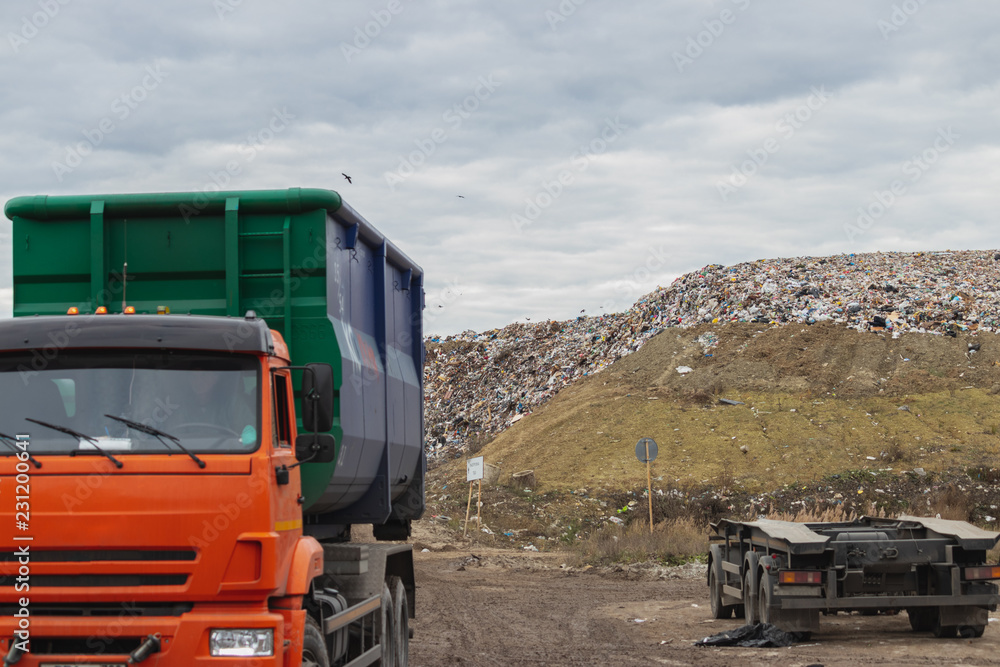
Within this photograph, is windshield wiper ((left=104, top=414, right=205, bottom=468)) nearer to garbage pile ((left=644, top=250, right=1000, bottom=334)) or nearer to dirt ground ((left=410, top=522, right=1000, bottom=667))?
dirt ground ((left=410, top=522, right=1000, bottom=667))

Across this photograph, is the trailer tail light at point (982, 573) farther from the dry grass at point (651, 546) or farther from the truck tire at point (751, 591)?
the dry grass at point (651, 546)

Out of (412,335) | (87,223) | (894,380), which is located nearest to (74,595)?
(87,223)

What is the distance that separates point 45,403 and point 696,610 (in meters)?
11.2

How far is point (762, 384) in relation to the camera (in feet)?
119

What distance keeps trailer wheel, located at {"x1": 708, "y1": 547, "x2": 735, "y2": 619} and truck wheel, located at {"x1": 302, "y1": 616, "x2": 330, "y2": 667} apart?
324 inches

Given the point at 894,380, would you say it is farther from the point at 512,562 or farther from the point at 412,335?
the point at 412,335

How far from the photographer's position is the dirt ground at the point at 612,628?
34.3 feet

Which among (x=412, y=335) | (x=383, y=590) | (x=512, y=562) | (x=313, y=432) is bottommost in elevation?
(x=512, y=562)

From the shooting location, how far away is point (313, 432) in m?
6.38

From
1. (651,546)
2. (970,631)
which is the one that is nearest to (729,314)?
(651,546)

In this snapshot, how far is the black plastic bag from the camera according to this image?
437 inches

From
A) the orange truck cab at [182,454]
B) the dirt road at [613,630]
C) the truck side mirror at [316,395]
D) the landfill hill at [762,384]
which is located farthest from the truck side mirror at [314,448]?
the landfill hill at [762,384]

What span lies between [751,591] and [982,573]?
2467 mm

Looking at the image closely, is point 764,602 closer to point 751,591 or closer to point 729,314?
point 751,591
